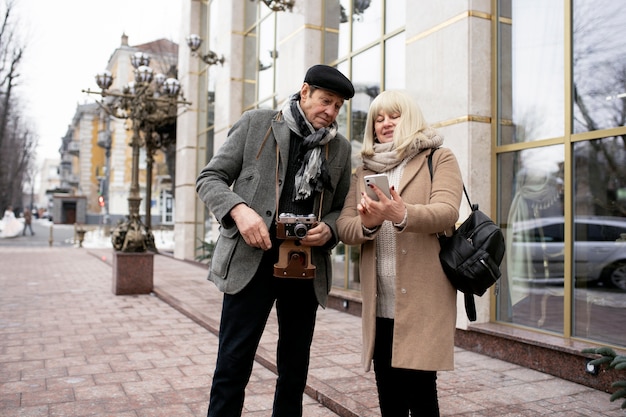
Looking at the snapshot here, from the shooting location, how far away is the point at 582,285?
180 inches

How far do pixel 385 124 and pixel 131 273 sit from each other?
7.60 metres

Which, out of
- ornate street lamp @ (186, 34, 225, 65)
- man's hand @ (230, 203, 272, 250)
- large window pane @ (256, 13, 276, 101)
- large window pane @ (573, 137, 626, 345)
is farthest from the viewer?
ornate street lamp @ (186, 34, 225, 65)

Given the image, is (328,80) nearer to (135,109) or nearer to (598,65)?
(598,65)

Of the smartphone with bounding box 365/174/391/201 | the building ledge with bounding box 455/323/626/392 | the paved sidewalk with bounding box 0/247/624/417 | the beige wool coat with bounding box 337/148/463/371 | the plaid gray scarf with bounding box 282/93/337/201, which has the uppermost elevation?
the plaid gray scarf with bounding box 282/93/337/201

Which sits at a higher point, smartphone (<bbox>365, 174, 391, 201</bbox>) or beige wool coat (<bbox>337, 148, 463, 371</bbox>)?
smartphone (<bbox>365, 174, 391, 201</bbox>)

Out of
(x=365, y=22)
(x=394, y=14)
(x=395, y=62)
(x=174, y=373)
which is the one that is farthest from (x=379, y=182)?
(x=365, y=22)

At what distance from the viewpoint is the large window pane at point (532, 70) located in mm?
4867

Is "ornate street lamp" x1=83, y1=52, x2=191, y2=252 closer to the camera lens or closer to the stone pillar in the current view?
the stone pillar

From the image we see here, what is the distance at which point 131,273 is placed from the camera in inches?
358

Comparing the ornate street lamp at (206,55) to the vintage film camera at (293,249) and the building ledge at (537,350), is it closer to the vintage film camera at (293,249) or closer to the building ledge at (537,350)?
the building ledge at (537,350)

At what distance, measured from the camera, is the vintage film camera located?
219 cm

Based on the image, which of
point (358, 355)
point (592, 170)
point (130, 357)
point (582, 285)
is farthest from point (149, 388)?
point (592, 170)

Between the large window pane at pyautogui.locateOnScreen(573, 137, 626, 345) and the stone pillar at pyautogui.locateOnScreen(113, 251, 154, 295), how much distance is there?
269 inches

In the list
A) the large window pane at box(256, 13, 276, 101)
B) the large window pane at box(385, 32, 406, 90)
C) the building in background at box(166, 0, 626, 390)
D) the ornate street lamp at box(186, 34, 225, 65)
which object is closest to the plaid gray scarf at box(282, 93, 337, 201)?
the building in background at box(166, 0, 626, 390)
